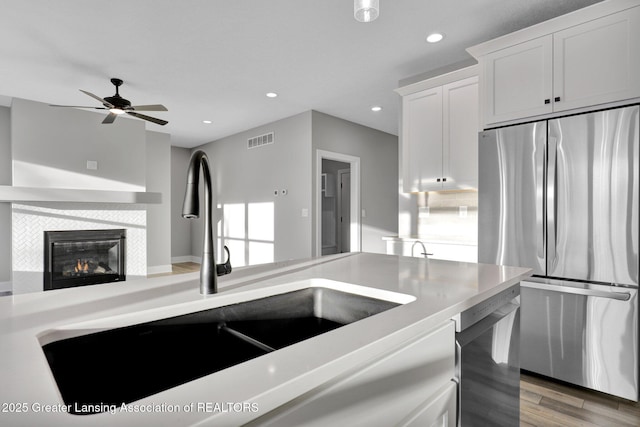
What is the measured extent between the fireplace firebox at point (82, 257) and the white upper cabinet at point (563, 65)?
4.94 m

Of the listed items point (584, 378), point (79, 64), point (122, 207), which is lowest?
point (584, 378)

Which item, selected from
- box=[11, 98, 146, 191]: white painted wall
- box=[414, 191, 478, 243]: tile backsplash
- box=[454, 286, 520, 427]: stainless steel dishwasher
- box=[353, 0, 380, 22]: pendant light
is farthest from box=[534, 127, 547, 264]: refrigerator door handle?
box=[11, 98, 146, 191]: white painted wall

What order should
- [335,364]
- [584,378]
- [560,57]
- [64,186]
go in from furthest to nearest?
[64,186] < [560,57] < [584,378] < [335,364]

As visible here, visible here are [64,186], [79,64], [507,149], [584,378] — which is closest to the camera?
[584,378]

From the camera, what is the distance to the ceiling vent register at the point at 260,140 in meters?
5.47

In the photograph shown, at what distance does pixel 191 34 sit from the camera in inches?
111

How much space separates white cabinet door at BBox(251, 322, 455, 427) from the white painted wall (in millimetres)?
5290

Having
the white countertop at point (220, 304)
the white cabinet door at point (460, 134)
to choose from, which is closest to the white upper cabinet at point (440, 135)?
the white cabinet door at point (460, 134)

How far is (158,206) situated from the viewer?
623 centimetres

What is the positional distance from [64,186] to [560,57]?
223 inches

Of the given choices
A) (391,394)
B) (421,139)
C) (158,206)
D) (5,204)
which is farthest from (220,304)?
(158,206)

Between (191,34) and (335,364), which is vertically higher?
(191,34)

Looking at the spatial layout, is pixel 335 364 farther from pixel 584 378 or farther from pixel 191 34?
pixel 191 34

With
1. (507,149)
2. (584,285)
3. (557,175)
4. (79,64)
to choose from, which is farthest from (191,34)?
(584,285)
